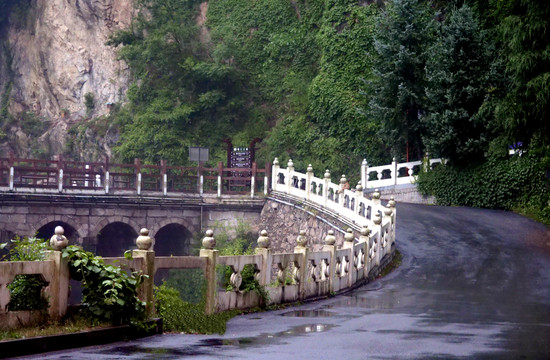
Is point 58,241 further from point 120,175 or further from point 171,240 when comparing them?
point 171,240

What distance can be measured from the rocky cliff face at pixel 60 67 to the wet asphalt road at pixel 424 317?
111 feet

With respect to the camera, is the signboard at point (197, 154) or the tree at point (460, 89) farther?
the signboard at point (197, 154)

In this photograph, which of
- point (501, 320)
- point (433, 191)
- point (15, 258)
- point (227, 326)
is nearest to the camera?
point (15, 258)

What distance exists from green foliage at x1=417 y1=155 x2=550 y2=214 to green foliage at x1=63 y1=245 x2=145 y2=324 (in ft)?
78.0

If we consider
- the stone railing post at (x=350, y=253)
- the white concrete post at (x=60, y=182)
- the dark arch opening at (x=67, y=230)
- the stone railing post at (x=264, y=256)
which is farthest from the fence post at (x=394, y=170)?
the stone railing post at (x=264, y=256)

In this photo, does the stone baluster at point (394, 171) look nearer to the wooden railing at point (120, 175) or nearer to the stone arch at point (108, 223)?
the wooden railing at point (120, 175)

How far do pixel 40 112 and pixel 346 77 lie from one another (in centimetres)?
2592

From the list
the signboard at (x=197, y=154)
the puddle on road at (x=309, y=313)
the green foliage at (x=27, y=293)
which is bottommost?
the puddle on road at (x=309, y=313)

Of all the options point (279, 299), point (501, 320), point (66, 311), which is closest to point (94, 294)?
point (66, 311)

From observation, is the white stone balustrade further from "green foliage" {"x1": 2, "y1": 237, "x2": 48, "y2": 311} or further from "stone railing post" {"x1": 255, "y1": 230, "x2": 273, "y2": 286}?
"green foliage" {"x1": 2, "y1": 237, "x2": 48, "y2": 311}

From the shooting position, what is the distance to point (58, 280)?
10750mm

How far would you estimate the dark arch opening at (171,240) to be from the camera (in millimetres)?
41188

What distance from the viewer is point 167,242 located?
42.5 m

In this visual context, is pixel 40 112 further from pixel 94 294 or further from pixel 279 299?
pixel 94 294
